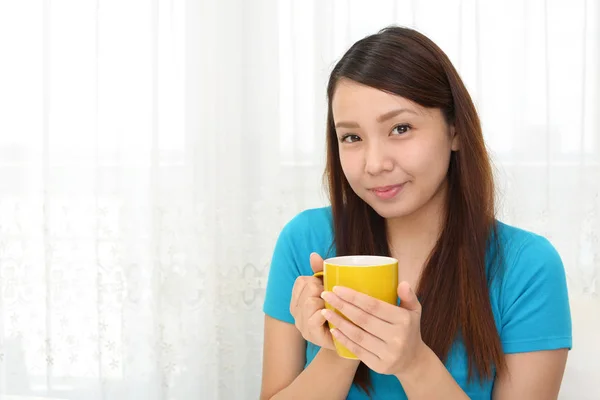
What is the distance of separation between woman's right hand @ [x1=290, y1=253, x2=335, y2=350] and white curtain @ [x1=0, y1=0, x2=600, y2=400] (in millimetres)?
901

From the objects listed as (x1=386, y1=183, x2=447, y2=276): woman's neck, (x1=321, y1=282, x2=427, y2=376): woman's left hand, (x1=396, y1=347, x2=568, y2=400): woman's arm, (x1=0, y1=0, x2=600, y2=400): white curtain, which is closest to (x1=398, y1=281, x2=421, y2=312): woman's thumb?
(x1=321, y1=282, x2=427, y2=376): woman's left hand

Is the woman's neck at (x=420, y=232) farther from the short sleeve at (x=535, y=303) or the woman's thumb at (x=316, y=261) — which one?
the woman's thumb at (x=316, y=261)

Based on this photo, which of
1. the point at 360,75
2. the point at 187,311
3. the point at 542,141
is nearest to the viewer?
the point at 360,75

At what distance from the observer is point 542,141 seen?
1.77m

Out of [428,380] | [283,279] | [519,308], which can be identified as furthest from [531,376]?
[283,279]

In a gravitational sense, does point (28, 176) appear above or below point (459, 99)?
below

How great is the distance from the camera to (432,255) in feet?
3.86

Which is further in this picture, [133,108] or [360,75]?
[133,108]

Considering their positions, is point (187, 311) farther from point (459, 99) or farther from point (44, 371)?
point (459, 99)

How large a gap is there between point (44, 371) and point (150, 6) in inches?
45.1

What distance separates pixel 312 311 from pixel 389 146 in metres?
0.32

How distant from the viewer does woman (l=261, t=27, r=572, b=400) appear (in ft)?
3.35

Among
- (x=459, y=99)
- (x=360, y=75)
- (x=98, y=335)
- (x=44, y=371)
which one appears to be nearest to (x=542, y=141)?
(x=459, y=99)

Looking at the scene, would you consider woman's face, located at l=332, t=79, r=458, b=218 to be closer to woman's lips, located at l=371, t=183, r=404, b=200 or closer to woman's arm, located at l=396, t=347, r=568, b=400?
woman's lips, located at l=371, t=183, r=404, b=200
